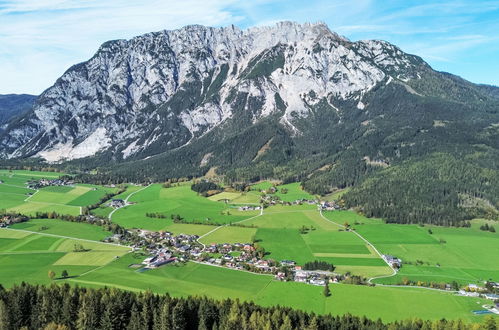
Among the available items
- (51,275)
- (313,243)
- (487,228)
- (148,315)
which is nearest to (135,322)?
(148,315)

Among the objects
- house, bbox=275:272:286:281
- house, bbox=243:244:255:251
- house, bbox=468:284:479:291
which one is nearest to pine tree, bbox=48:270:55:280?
house, bbox=243:244:255:251

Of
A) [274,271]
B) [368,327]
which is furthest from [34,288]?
[368,327]

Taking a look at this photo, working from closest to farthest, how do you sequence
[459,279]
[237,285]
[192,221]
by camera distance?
[237,285] < [459,279] < [192,221]

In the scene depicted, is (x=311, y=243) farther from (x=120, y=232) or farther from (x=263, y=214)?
(x=120, y=232)

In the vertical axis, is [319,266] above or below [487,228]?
below

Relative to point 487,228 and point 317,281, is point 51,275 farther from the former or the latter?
point 487,228

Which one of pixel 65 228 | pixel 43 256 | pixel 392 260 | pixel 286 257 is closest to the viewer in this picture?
pixel 392 260
